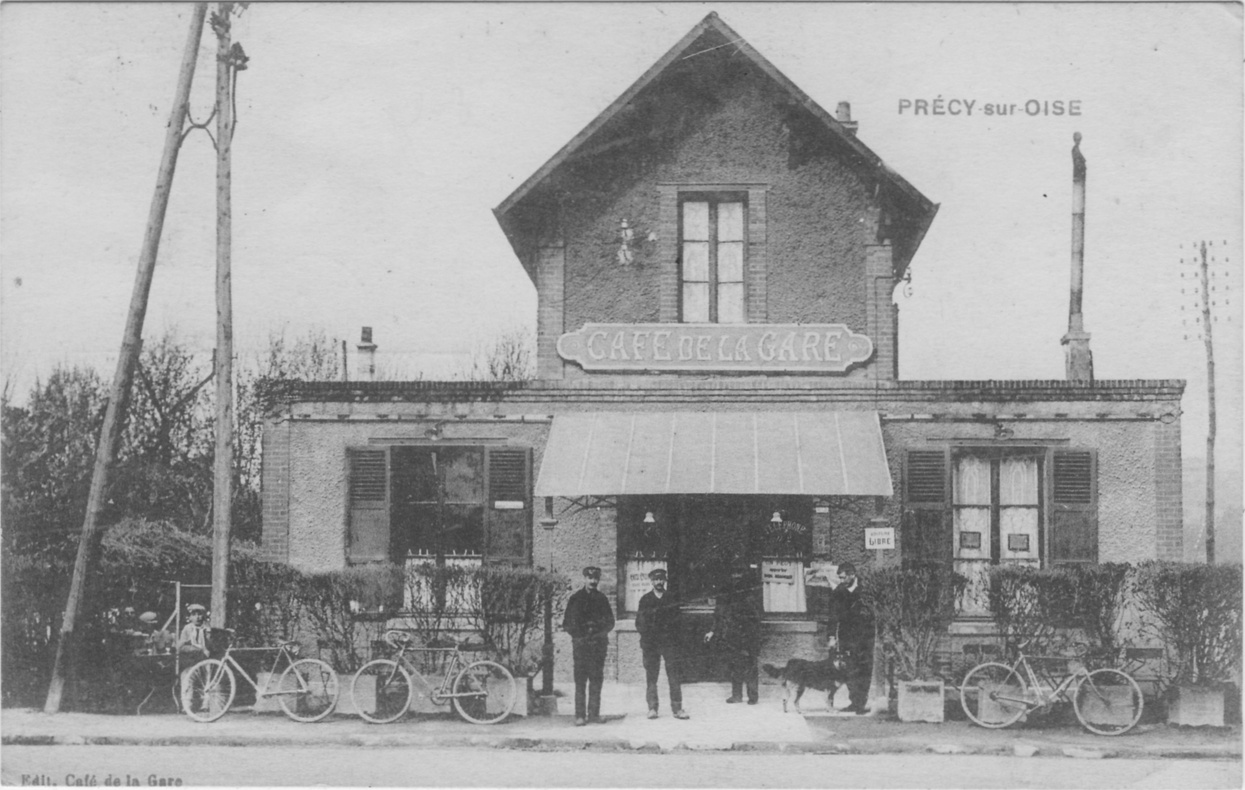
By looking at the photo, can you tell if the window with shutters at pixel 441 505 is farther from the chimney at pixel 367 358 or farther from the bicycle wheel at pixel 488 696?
the bicycle wheel at pixel 488 696

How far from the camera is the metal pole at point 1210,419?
13781 mm

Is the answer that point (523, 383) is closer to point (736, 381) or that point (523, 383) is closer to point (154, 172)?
point (736, 381)

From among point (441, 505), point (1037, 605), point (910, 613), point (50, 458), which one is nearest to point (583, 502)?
point (441, 505)

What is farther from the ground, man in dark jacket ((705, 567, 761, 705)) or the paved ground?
man in dark jacket ((705, 567, 761, 705))

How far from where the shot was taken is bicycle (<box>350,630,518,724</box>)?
13.1 m

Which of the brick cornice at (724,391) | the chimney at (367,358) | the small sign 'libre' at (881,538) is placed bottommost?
the small sign 'libre' at (881,538)

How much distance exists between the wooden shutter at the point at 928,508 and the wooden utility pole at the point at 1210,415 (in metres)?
2.78

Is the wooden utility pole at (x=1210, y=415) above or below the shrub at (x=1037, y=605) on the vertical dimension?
above

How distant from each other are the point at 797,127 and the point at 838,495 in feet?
14.5

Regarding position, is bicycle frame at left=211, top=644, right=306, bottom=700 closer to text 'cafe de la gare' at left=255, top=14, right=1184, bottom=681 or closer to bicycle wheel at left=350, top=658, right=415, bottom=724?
bicycle wheel at left=350, top=658, right=415, bottom=724

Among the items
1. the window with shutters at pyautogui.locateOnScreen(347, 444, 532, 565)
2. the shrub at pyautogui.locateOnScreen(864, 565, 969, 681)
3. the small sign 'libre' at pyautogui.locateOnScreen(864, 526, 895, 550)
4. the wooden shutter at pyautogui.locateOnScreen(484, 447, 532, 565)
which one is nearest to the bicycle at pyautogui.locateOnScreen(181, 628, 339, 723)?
the window with shutters at pyautogui.locateOnScreen(347, 444, 532, 565)

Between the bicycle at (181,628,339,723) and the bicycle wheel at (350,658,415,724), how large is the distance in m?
0.28

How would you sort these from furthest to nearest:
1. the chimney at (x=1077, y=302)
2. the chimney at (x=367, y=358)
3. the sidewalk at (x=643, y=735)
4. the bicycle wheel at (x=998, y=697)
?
1. the chimney at (x=367, y=358)
2. the chimney at (x=1077, y=302)
3. the bicycle wheel at (x=998, y=697)
4. the sidewalk at (x=643, y=735)

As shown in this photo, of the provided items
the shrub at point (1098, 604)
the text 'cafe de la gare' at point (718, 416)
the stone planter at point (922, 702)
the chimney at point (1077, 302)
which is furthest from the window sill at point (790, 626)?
the chimney at point (1077, 302)
